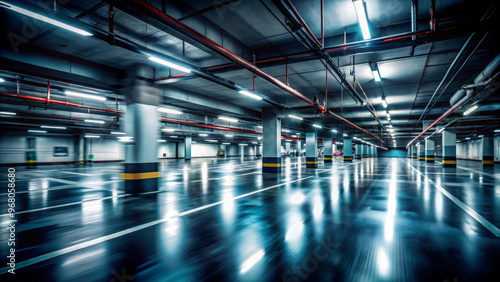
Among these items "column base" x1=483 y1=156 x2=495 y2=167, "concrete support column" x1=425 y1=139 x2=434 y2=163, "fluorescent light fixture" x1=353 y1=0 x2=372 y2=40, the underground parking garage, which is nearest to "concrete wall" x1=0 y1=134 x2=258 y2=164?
the underground parking garage

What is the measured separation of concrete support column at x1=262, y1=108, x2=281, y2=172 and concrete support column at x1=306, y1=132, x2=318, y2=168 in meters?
6.40

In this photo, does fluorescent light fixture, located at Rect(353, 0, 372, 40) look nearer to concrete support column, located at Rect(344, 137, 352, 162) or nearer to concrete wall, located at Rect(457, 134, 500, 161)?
concrete support column, located at Rect(344, 137, 352, 162)

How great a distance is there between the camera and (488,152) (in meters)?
23.6

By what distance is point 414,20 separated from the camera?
14.8ft

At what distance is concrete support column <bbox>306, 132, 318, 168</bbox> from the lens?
20656 mm

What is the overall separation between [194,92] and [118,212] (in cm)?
746

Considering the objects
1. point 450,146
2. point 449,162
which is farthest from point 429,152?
point 449,162

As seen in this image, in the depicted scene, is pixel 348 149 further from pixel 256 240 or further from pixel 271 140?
pixel 256 240

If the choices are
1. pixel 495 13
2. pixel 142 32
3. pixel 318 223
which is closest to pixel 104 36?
pixel 142 32

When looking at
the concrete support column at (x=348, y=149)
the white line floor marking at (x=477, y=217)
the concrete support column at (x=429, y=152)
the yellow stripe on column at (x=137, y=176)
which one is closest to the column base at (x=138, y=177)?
the yellow stripe on column at (x=137, y=176)

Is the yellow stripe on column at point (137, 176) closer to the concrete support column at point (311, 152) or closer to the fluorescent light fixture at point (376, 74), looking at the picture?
the fluorescent light fixture at point (376, 74)

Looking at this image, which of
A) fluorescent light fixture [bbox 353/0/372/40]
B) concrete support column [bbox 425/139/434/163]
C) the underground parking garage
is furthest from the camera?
concrete support column [bbox 425/139/434/163]

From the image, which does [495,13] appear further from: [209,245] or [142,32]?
[142,32]

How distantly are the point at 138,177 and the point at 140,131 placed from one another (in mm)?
1630
